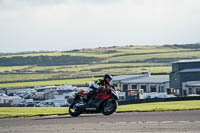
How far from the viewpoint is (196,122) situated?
19359 millimetres

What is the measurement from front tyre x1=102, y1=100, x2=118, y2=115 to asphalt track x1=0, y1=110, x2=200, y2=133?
0.51 m

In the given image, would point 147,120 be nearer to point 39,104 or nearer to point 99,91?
point 99,91

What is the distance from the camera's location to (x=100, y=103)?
914 inches

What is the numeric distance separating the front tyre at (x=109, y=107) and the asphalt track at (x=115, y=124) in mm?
514

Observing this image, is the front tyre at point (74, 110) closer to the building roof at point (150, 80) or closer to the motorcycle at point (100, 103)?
the motorcycle at point (100, 103)

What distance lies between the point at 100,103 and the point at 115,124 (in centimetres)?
373

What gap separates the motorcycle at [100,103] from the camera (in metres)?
23.1

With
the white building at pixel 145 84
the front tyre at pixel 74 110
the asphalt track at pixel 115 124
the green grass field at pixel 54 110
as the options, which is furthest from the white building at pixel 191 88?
the asphalt track at pixel 115 124

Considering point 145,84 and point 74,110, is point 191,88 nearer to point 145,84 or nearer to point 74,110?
point 145,84

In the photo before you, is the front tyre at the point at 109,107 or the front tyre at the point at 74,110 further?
the front tyre at the point at 74,110

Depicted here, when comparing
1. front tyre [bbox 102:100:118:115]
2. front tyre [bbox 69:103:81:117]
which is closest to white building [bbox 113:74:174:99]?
front tyre [bbox 69:103:81:117]

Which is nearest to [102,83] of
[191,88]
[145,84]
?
[191,88]

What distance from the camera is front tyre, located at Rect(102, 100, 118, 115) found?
76.3 feet

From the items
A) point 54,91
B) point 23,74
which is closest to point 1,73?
point 23,74
